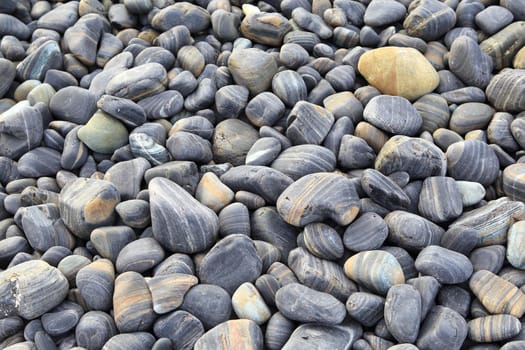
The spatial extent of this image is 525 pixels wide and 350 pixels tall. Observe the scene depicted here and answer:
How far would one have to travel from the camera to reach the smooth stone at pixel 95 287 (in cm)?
133

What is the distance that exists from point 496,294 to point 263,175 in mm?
686

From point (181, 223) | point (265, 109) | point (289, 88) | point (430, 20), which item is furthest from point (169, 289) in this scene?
point (430, 20)

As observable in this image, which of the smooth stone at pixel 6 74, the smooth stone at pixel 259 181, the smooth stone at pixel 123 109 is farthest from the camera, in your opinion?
the smooth stone at pixel 6 74

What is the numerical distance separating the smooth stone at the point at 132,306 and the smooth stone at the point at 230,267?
0.15 m

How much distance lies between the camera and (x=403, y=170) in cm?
158

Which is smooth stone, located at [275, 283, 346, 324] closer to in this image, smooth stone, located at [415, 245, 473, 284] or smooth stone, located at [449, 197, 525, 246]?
smooth stone, located at [415, 245, 473, 284]

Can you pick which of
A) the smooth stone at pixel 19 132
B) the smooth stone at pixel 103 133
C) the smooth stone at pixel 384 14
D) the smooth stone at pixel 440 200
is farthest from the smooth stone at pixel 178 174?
the smooth stone at pixel 384 14

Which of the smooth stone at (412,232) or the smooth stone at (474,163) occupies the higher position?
the smooth stone at (474,163)

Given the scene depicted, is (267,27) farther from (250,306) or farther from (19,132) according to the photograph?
(250,306)

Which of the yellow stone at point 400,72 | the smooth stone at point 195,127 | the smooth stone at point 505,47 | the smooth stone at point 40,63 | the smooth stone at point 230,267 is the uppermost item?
the smooth stone at point 505,47

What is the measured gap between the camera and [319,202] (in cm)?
141

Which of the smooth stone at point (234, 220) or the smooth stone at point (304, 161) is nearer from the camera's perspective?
the smooth stone at point (234, 220)

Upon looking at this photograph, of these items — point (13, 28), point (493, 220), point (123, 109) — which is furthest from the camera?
point (13, 28)

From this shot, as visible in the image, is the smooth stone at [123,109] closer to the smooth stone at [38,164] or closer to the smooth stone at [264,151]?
the smooth stone at [38,164]
